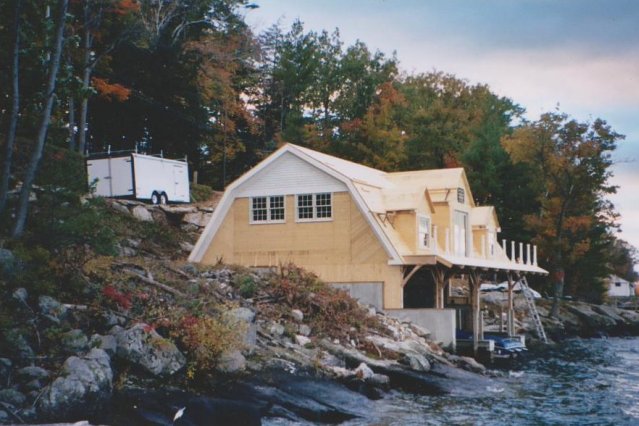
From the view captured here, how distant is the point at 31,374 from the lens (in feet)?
53.3

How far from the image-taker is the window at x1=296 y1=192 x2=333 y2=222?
3519cm

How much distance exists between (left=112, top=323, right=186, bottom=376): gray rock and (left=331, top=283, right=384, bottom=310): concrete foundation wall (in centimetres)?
1525

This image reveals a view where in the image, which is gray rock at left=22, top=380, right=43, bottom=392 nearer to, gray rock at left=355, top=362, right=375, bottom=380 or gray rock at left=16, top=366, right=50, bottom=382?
gray rock at left=16, top=366, right=50, bottom=382

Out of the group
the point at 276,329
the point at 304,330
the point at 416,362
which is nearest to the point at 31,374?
the point at 276,329

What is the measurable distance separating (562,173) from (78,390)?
48515mm

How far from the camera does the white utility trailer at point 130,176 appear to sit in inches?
1654

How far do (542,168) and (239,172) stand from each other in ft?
79.5

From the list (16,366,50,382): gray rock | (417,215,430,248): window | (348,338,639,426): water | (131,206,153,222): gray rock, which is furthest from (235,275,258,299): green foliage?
(131,206,153,222): gray rock

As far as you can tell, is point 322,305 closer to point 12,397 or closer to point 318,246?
point 318,246

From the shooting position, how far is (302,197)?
1409 inches

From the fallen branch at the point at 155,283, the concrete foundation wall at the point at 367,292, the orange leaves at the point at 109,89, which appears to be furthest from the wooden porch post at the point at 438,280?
the orange leaves at the point at 109,89

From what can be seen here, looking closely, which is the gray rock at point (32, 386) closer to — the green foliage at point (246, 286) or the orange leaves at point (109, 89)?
the green foliage at point (246, 286)

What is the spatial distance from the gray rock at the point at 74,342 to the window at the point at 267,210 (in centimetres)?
1873

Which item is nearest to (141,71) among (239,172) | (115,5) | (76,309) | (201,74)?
(201,74)
